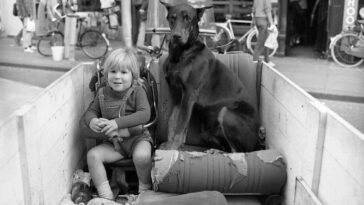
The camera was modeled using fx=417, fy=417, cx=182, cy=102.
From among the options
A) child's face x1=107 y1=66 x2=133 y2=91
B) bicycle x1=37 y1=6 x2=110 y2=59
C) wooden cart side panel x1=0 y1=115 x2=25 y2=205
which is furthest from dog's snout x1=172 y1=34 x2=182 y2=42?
bicycle x1=37 y1=6 x2=110 y2=59

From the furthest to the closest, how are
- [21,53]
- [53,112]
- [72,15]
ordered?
[21,53]
[72,15]
[53,112]

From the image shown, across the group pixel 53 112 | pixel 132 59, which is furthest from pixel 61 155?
pixel 132 59

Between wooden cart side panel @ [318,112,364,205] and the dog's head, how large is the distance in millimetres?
1555

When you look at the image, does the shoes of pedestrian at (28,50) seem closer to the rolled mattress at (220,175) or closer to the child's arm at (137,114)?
the child's arm at (137,114)

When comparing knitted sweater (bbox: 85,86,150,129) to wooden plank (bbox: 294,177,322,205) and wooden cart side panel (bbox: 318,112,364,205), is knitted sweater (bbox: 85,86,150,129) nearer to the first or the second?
wooden plank (bbox: 294,177,322,205)

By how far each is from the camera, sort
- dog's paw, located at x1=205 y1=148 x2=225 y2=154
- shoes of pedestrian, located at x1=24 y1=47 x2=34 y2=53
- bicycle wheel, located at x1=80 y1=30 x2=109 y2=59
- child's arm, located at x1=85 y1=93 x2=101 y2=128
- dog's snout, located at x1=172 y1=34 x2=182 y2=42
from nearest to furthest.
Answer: child's arm, located at x1=85 y1=93 x2=101 y2=128
dog's paw, located at x1=205 y1=148 x2=225 y2=154
dog's snout, located at x1=172 y1=34 x2=182 y2=42
bicycle wheel, located at x1=80 y1=30 x2=109 y2=59
shoes of pedestrian, located at x1=24 y1=47 x2=34 y2=53

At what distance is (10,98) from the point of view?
5824mm

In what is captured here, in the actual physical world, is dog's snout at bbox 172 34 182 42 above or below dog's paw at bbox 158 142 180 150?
above

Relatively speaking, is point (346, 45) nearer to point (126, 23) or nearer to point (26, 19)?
point (126, 23)

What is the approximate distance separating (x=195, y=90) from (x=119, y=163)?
0.84 m

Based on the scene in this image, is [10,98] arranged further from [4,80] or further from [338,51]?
[338,51]

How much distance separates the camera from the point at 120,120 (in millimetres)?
2854

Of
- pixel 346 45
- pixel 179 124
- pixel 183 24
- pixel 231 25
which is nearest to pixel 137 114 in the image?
pixel 179 124

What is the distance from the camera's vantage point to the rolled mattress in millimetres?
→ 2730
